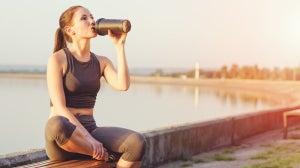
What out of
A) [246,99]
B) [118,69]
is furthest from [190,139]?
[246,99]

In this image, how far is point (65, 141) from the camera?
3.96 m

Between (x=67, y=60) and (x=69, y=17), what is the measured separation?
302mm

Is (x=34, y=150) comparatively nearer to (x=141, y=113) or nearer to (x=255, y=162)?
(x=255, y=162)

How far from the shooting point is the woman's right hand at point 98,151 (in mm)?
4094

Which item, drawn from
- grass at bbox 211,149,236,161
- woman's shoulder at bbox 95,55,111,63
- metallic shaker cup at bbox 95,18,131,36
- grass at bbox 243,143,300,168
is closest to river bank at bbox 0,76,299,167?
grass at bbox 211,149,236,161

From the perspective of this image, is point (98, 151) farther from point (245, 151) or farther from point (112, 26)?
point (245, 151)

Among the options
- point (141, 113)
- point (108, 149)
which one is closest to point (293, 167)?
point (108, 149)

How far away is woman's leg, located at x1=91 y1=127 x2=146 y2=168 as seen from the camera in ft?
13.7

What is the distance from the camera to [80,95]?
4262mm

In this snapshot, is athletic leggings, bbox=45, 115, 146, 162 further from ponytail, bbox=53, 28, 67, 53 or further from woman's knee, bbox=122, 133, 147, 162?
ponytail, bbox=53, 28, 67, 53

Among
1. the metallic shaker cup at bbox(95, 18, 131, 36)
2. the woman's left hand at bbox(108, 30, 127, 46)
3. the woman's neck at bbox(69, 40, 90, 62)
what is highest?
the metallic shaker cup at bbox(95, 18, 131, 36)

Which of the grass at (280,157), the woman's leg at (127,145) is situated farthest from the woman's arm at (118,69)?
the grass at (280,157)

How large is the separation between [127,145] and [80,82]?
1.64ft

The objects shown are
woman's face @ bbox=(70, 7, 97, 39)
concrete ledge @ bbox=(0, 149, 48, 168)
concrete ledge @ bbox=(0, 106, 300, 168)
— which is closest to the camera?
woman's face @ bbox=(70, 7, 97, 39)
